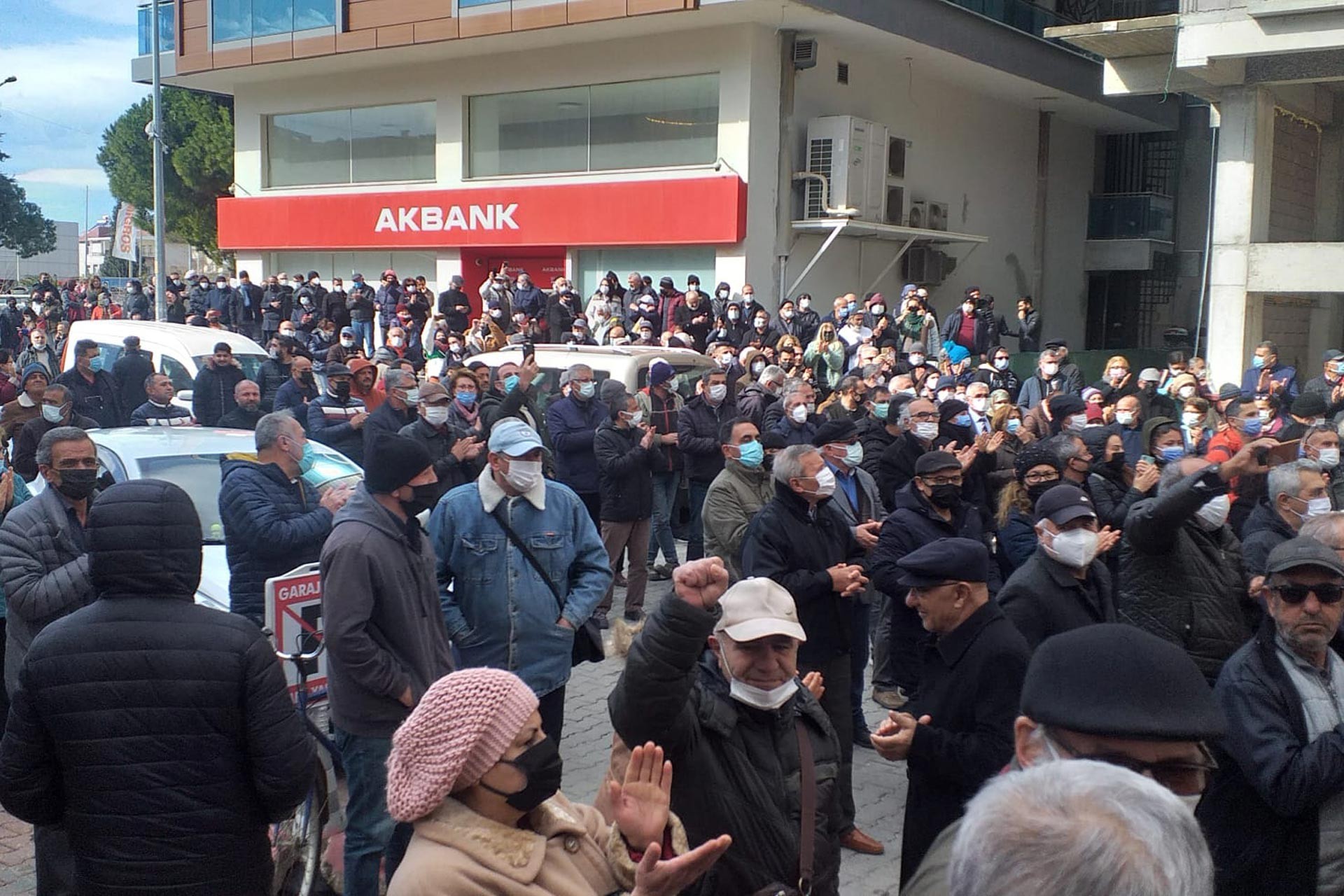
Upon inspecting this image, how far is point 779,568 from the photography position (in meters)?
5.93

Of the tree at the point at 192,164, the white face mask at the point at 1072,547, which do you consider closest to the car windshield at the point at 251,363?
the white face mask at the point at 1072,547

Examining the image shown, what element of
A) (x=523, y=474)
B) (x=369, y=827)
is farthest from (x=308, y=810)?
(x=523, y=474)

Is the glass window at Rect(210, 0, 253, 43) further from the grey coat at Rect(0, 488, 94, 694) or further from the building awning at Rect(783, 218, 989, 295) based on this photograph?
the grey coat at Rect(0, 488, 94, 694)

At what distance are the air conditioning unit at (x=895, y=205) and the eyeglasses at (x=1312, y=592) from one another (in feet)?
67.5

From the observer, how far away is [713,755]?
3.36 m

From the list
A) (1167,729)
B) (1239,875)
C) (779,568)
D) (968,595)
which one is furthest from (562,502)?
(1167,729)

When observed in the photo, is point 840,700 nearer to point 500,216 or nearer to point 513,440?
point 513,440

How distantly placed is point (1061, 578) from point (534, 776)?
3.08 meters

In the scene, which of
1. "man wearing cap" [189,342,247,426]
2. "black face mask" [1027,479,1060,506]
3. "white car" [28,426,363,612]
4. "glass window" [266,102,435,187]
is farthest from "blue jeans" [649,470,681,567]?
"glass window" [266,102,435,187]

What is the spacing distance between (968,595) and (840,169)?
61.9 ft

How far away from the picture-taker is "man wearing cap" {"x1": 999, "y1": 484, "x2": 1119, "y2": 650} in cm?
492

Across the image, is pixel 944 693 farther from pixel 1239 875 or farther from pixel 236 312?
pixel 236 312

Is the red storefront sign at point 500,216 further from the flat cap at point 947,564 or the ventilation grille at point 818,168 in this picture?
the flat cap at point 947,564

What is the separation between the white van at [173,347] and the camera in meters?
13.7
